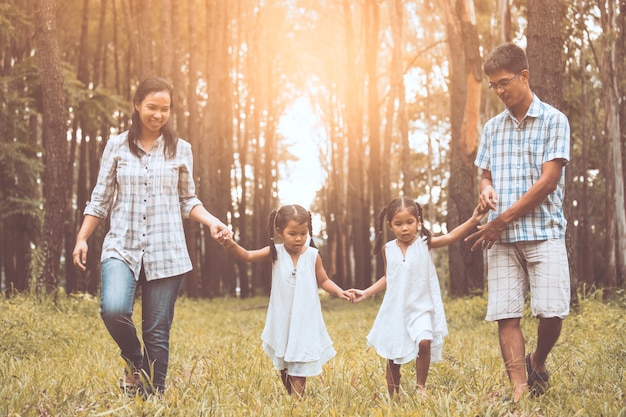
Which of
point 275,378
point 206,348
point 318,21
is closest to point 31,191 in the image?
point 206,348

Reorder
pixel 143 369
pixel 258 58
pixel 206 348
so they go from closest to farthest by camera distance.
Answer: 1. pixel 143 369
2. pixel 206 348
3. pixel 258 58

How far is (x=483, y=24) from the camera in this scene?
1002 inches

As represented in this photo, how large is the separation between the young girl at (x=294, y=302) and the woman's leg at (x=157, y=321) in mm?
549

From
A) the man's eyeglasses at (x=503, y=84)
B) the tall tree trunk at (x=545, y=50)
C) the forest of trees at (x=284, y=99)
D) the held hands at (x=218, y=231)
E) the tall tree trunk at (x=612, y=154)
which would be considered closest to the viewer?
the held hands at (x=218, y=231)

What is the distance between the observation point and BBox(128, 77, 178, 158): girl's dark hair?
5.04 m

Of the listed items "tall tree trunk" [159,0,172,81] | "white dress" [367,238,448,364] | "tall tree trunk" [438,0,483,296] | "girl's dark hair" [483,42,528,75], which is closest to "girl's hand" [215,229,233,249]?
"white dress" [367,238,448,364]

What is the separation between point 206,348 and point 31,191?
9.43 metres

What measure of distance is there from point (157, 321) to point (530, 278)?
256cm

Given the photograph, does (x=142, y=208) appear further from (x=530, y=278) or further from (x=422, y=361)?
(x=530, y=278)

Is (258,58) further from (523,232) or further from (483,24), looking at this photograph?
(523,232)

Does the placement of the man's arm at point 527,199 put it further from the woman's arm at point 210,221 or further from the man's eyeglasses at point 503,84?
the woman's arm at point 210,221

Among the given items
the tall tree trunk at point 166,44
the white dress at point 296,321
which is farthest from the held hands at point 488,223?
the tall tree trunk at point 166,44

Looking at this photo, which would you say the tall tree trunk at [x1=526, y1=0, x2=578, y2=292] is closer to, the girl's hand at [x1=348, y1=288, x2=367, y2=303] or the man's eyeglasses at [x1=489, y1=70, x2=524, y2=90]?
the man's eyeglasses at [x1=489, y1=70, x2=524, y2=90]

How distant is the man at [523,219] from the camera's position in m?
4.91
